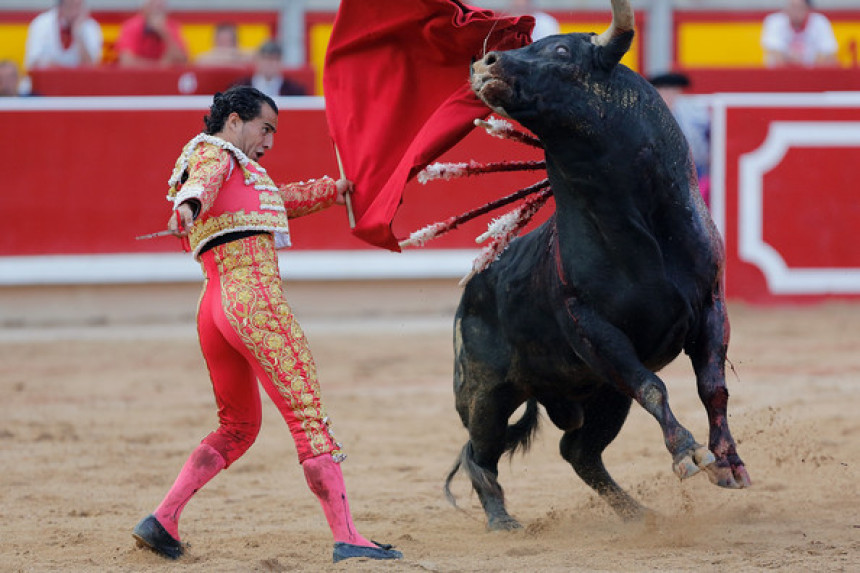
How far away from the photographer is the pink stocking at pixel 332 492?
3891 millimetres

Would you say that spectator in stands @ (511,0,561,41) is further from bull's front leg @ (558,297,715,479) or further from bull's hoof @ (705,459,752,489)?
bull's hoof @ (705,459,752,489)

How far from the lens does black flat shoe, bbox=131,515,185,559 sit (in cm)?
411

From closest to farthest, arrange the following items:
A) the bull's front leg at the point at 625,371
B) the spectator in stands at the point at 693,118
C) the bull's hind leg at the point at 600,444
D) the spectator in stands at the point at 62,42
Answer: the bull's front leg at the point at 625,371, the bull's hind leg at the point at 600,444, the spectator in stands at the point at 693,118, the spectator in stands at the point at 62,42

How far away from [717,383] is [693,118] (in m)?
6.29

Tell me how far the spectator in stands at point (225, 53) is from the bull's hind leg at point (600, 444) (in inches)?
265

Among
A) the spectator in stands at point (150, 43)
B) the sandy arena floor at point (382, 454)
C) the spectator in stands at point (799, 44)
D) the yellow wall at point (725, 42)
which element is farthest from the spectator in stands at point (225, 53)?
the yellow wall at point (725, 42)

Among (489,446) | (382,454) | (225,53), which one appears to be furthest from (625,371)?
(225,53)

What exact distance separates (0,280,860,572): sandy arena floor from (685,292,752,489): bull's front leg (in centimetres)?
27

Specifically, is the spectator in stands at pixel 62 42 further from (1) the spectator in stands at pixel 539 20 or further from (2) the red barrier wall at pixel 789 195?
(2) the red barrier wall at pixel 789 195

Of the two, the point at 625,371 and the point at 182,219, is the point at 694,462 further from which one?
the point at 182,219

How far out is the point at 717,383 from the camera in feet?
13.1

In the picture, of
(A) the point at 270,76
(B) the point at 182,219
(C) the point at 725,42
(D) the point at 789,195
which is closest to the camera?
(B) the point at 182,219

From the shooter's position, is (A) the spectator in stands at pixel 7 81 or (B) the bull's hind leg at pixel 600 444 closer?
(B) the bull's hind leg at pixel 600 444

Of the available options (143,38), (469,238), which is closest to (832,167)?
(469,238)
